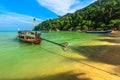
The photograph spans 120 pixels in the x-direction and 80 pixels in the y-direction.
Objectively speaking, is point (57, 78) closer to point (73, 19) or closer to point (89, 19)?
point (89, 19)

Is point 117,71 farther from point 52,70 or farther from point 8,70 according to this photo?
point 8,70

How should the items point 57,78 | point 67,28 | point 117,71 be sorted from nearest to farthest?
point 57,78 < point 117,71 < point 67,28

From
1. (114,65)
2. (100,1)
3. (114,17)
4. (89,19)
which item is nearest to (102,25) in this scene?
(114,17)

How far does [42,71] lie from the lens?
42.0 ft

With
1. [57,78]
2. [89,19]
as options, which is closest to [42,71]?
[57,78]

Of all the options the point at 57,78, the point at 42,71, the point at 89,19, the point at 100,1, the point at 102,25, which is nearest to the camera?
the point at 57,78

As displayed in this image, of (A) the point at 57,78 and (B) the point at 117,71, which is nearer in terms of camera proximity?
(A) the point at 57,78

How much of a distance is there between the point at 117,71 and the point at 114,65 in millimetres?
1678

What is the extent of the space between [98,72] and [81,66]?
2.10 metres

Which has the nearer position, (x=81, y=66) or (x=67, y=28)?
(x=81, y=66)

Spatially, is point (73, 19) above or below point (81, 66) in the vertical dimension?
above

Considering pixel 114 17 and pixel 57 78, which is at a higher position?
pixel 114 17

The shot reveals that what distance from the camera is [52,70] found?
1300 cm

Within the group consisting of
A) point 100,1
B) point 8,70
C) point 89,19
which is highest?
point 100,1
